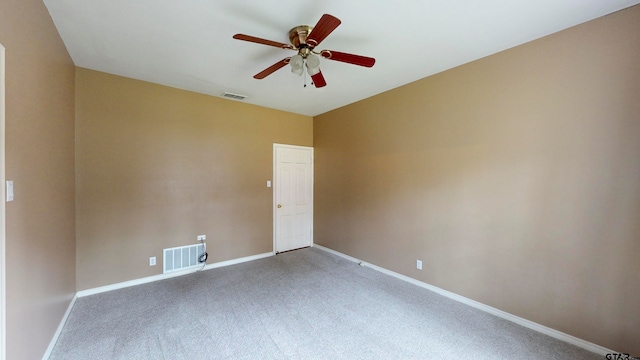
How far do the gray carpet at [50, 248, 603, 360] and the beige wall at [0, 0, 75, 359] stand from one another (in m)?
0.44

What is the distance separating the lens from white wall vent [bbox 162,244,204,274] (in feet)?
11.0

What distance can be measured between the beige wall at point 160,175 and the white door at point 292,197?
0.18 meters

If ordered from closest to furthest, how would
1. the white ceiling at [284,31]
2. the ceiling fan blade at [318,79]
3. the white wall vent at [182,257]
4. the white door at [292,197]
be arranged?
the white ceiling at [284,31] → the ceiling fan blade at [318,79] → the white wall vent at [182,257] → the white door at [292,197]

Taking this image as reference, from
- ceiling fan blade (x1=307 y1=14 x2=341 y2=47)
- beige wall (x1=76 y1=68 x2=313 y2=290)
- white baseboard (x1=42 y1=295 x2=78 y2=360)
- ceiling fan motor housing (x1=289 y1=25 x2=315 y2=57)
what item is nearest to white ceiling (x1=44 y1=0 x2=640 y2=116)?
ceiling fan motor housing (x1=289 y1=25 x2=315 y2=57)

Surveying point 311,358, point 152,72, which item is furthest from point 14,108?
point 311,358

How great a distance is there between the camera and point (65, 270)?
7.87 feet

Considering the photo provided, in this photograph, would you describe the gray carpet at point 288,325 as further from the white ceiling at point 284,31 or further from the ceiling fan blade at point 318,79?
the white ceiling at point 284,31

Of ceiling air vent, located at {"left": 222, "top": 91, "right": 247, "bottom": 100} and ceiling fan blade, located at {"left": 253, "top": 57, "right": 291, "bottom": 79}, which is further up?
ceiling air vent, located at {"left": 222, "top": 91, "right": 247, "bottom": 100}

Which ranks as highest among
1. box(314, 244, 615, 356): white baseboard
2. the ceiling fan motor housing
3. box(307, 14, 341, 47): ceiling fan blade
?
the ceiling fan motor housing

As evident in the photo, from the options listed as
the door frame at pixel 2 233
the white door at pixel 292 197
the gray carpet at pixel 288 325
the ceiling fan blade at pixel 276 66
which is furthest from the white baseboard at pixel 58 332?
the ceiling fan blade at pixel 276 66

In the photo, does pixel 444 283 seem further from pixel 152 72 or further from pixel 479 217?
pixel 152 72

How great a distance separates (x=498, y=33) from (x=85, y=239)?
4883 millimetres

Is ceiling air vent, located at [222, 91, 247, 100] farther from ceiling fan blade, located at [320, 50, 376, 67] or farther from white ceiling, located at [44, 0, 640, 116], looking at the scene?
ceiling fan blade, located at [320, 50, 376, 67]

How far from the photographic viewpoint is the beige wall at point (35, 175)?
1367 mm
